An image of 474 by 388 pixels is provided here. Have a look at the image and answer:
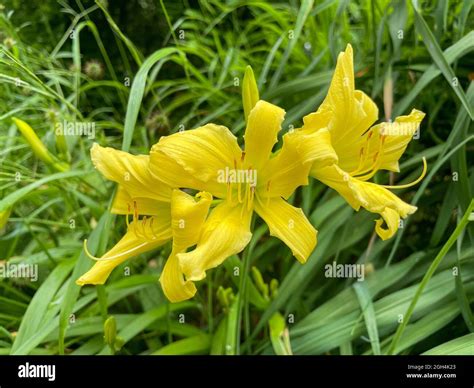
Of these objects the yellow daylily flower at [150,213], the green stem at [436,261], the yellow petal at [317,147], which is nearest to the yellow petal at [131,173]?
the yellow daylily flower at [150,213]

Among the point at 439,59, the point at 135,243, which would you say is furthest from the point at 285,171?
the point at 439,59

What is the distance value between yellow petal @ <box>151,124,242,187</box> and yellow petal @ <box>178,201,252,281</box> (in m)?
0.03

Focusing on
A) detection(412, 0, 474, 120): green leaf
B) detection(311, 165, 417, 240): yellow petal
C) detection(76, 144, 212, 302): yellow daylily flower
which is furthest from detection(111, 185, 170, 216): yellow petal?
detection(412, 0, 474, 120): green leaf

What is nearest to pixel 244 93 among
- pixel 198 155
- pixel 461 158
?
pixel 198 155

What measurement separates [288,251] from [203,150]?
32 cm

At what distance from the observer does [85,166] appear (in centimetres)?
78

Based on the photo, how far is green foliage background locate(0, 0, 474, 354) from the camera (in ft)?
1.90

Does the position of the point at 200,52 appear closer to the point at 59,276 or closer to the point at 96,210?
the point at 96,210

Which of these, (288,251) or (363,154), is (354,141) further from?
(288,251)

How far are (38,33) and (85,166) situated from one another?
46 centimetres

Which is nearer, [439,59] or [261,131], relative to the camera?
[261,131]

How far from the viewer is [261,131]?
0.41 metres

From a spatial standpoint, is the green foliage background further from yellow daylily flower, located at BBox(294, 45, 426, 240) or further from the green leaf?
yellow daylily flower, located at BBox(294, 45, 426, 240)
